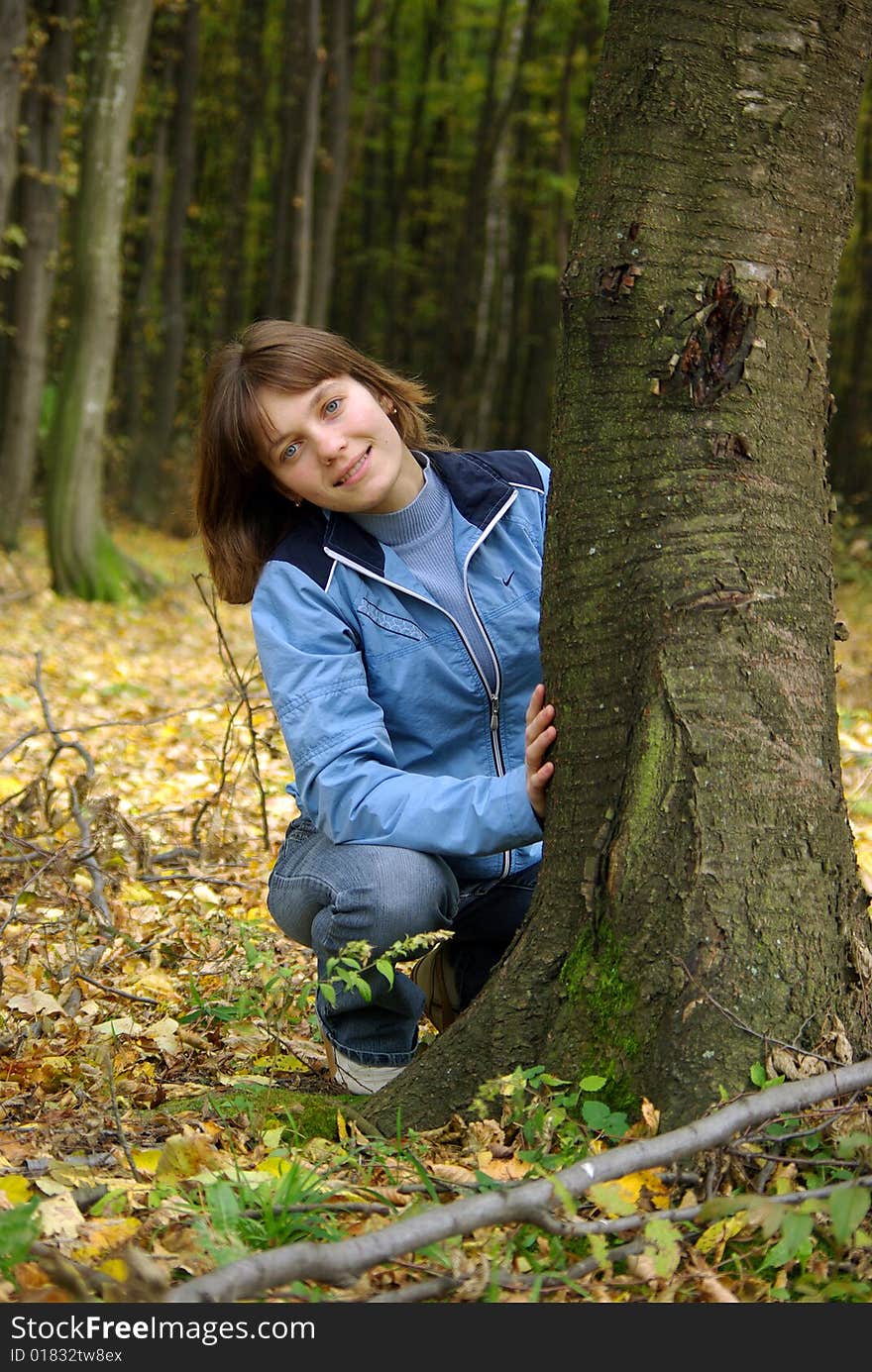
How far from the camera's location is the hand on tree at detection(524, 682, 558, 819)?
2365mm

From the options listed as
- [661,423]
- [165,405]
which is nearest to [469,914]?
[661,423]

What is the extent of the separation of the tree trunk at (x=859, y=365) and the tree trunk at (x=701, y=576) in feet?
59.0

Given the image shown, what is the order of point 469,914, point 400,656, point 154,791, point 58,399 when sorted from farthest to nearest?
point 58,399 < point 154,791 < point 469,914 < point 400,656

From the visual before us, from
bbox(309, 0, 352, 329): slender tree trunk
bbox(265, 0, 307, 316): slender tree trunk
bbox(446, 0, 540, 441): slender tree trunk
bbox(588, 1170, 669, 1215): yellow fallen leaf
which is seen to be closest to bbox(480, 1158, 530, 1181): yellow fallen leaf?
bbox(588, 1170, 669, 1215): yellow fallen leaf

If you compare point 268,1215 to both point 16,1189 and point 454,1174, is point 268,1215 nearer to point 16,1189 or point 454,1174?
point 454,1174

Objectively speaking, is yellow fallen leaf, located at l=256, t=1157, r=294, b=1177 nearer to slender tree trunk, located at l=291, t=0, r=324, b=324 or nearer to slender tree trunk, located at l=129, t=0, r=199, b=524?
slender tree trunk, located at l=291, t=0, r=324, b=324

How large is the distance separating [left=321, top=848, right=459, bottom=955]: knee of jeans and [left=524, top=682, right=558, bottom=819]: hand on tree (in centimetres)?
30

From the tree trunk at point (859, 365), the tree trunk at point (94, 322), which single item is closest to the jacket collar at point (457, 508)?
the tree trunk at point (94, 322)

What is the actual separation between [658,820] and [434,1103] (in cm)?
69

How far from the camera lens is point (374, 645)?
8.93ft

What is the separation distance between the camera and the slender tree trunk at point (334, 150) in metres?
14.4

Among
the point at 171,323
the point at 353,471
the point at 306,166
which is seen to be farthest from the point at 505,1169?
the point at 171,323

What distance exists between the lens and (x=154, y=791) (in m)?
5.20
